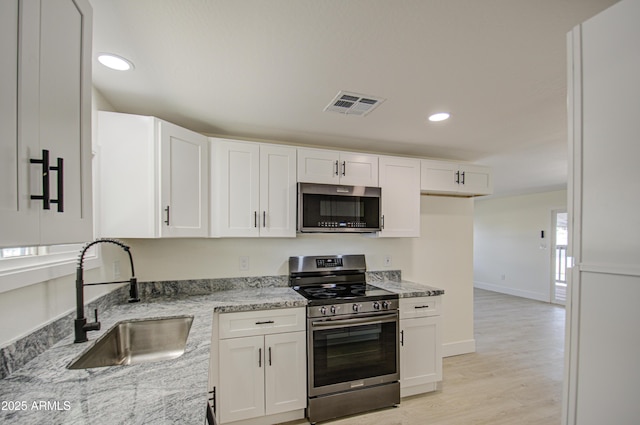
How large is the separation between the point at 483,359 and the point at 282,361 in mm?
2523

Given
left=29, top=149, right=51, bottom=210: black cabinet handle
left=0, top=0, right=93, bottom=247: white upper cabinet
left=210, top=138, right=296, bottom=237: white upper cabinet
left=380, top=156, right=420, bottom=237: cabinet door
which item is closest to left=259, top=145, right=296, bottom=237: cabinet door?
left=210, top=138, right=296, bottom=237: white upper cabinet

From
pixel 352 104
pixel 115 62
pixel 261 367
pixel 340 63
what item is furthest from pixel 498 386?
pixel 115 62

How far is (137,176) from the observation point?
6.28 feet

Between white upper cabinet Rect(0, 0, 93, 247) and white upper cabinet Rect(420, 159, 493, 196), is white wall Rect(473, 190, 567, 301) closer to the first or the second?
white upper cabinet Rect(420, 159, 493, 196)

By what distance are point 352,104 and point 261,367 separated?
80.4 inches

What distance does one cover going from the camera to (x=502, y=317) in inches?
191

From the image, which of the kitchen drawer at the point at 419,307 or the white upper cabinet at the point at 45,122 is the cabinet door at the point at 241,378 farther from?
the white upper cabinet at the point at 45,122

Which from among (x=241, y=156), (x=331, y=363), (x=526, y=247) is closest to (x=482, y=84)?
(x=241, y=156)

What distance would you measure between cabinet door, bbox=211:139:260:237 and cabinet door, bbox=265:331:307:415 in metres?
0.90

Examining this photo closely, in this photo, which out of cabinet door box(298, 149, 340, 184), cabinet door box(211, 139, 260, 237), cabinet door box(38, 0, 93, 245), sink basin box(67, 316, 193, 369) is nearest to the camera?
cabinet door box(38, 0, 93, 245)

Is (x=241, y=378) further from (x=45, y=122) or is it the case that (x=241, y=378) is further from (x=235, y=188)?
(x=45, y=122)

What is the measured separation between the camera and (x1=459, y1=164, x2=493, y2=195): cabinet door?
3.11 m

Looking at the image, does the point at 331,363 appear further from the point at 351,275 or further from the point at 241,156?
the point at 241,156

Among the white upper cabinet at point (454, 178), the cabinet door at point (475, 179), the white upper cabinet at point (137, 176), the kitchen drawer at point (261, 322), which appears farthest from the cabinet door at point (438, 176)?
the white upper cabinet at point (137, 176)
